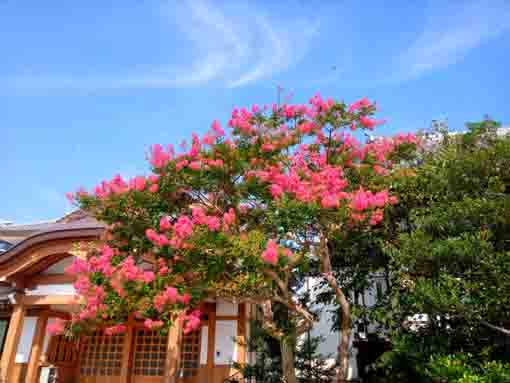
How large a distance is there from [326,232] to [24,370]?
31.2ft

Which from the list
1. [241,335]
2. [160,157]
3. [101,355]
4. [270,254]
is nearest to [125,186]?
[160,157]

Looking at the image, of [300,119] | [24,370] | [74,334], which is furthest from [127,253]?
[24,370]

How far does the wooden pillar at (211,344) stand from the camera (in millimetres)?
10152

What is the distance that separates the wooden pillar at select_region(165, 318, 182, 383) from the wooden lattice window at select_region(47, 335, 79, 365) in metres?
4.35

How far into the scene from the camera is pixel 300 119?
338 inches

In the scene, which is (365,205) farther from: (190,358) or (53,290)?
(53,290)

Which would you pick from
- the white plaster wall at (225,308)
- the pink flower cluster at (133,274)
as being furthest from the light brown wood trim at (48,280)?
the pink flower cluster at (133,274)

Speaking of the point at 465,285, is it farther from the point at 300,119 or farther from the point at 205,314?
the point at 205,314

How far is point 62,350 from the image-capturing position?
39.7ft

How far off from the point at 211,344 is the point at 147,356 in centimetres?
215

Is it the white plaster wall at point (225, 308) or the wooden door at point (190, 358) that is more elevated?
the white plaster wall at point (225, 308)

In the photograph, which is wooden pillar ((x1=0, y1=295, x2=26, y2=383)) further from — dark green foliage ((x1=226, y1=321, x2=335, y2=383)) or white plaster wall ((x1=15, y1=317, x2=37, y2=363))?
dark green foliage ((x1=226, y1=321, x2=335, y2=383))

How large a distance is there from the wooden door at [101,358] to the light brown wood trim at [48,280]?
2069mm

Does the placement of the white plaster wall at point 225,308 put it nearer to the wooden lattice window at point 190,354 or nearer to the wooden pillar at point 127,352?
the wooden lattice window at point 190,354
